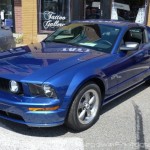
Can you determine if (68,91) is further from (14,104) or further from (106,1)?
(106,1)

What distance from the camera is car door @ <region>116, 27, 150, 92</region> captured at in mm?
4902

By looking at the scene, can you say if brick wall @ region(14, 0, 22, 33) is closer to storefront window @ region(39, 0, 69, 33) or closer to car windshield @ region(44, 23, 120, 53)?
storefront window @ region(39, 0, 69, 33)

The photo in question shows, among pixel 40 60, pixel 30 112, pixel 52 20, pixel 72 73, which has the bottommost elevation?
pixel 30 112

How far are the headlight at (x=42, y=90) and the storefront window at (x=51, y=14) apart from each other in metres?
7.77

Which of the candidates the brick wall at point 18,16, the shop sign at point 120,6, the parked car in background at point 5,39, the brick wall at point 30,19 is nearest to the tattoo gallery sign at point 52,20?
the brick wall at point 30,19

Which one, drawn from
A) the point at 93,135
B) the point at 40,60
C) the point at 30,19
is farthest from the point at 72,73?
the point at 30,19

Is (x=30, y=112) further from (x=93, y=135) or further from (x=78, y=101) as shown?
(x=93, y=135)

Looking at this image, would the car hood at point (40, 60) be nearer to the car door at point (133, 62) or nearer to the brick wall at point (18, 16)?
the car door at point (133, 62)

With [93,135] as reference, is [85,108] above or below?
above

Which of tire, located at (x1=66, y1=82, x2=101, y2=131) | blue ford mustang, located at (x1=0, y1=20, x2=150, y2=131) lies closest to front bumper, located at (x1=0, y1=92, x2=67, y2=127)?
blue ford mustang, located at (x1=0, y1=20, x2=150, y2=131)

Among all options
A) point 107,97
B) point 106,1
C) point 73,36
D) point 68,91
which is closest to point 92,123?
point 107,97

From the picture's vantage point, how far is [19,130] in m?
4.23

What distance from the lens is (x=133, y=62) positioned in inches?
205

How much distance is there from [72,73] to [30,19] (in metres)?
7.63
